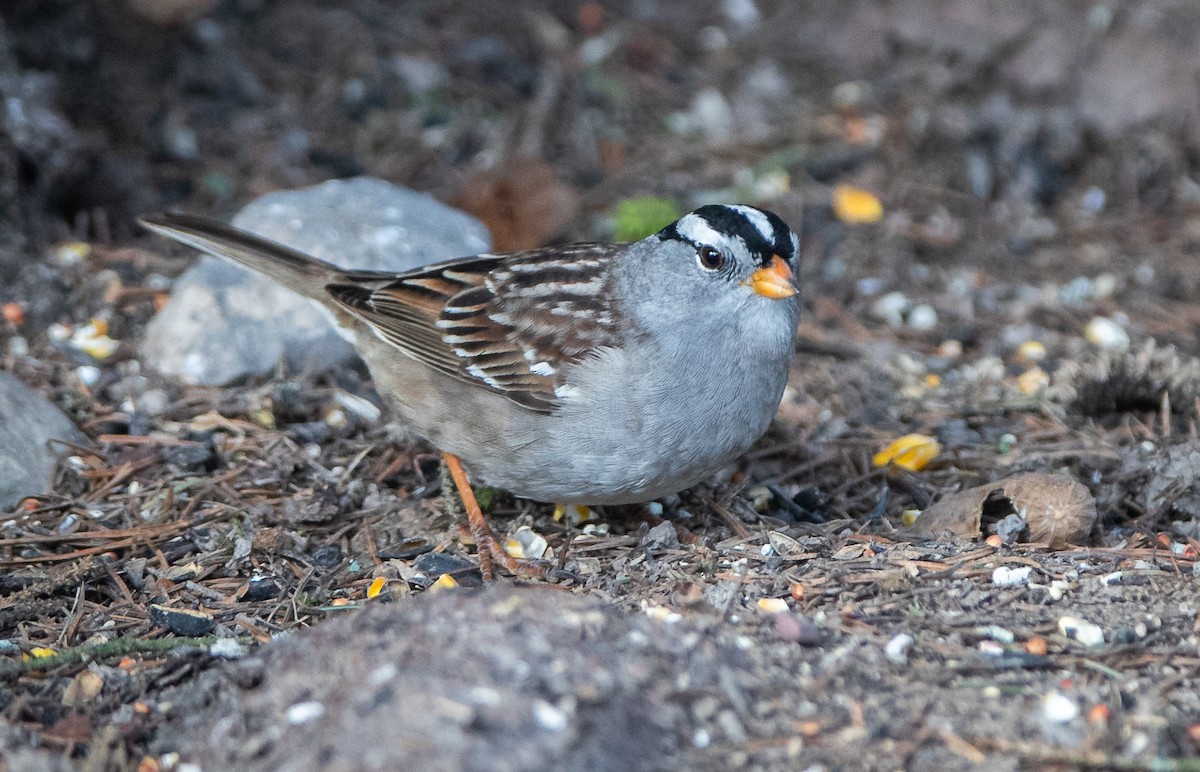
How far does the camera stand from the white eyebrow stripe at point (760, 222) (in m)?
3.78

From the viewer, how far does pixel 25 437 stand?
4.29 metres

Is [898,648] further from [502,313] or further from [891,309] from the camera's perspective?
[891,309]

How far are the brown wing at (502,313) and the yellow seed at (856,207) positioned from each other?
232 cm

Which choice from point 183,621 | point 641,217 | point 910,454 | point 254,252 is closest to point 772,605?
point 910,454

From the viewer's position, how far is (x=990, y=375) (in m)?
5.24

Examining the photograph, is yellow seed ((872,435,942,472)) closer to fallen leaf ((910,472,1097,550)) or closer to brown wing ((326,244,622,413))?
fallen leaf ((910,472,1097,550))

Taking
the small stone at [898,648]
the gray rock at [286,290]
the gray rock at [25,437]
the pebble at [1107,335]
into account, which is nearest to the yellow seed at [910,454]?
the pebble at [1107,335]

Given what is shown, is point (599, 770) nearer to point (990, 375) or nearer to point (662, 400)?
point (662, 400)

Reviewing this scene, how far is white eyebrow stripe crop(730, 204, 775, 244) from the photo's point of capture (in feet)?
12.4

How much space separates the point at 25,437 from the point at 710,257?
2.39 meters

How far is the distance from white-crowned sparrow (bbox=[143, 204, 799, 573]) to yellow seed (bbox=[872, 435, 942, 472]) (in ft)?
2.61

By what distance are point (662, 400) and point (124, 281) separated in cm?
286

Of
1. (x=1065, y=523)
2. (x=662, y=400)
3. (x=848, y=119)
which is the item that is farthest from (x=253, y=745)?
(x=848, y=119)

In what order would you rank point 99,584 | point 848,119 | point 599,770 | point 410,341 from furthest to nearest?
point 848,119 < point 410,341 < point 99,584 < point 599,770
